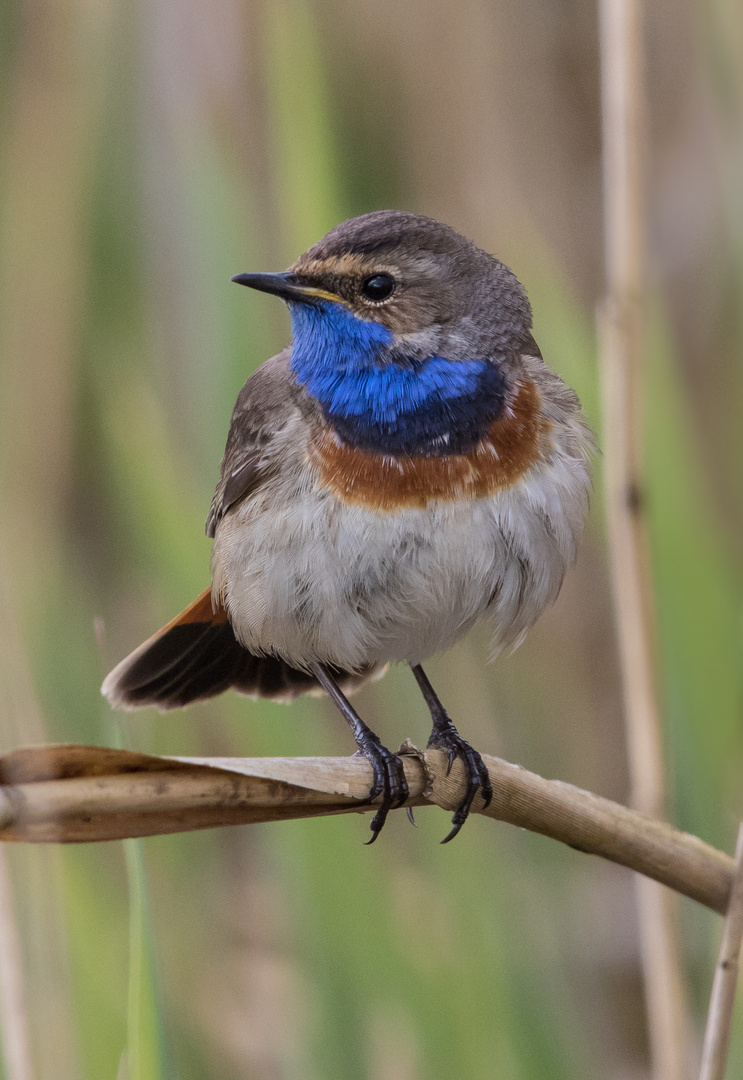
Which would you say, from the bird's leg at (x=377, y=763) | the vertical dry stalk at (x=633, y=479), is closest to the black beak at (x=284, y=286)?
the vertical dry stalk at (x=633, y=479)

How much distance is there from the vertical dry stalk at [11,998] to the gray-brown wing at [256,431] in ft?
3.18

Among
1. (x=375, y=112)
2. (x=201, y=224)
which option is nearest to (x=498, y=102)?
(x=375, y=112)

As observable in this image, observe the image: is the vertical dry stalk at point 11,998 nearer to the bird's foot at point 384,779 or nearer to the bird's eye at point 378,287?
the bird's foot at point 384,779

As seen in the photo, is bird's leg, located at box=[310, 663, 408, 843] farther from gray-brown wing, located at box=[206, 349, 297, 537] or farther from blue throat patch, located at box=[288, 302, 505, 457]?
blue throat patch, located at box=[288, 302, 505, 457]

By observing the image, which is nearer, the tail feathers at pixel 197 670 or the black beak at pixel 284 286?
the black beak at pixel 284 286

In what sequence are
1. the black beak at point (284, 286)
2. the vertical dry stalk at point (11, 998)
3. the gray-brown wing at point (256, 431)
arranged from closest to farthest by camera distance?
1. the vertical dry stalk at point (11, 998)
2. the black beak at point (284, 286)
3. the gray-brown wing at point (256, 431)

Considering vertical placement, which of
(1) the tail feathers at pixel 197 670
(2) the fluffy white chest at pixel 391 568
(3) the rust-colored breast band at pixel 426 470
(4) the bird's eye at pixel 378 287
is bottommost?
(1) the tail feathers at pixel 197 670

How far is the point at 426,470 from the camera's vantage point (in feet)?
7.63

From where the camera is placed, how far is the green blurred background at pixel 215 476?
2066mm

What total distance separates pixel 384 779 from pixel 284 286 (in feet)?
3.05

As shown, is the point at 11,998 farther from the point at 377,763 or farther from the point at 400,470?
the point at 400,470

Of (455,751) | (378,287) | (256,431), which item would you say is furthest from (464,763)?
(378,287)

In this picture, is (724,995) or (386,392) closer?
(724,995)

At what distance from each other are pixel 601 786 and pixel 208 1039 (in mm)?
1464
